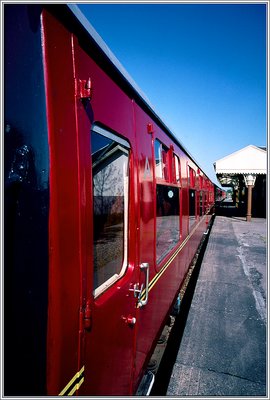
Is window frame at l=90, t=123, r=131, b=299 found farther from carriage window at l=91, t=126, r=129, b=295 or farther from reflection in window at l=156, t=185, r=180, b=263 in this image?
reflection in window at l=156, t=185, r=180, b=263

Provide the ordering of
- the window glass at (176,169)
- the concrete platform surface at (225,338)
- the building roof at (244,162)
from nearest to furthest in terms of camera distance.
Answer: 1. the concrete platform surface at (225,338)
2. the window glass at (176,169)
3. the building roof at (244,162)

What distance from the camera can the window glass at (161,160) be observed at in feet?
9.71

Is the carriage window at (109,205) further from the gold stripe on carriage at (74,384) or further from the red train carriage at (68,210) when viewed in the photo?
the gold stripe on carriage at (74,384)

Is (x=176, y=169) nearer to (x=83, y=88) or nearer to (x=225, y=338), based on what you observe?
(x=225, y=338)

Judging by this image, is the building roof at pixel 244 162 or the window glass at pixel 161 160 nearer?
the window glass at pixel 161 160

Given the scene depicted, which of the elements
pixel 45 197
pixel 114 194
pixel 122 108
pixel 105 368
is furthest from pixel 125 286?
pixel 122 108

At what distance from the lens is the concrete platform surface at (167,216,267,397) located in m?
3.14

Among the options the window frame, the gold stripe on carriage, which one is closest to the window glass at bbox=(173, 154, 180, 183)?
the window frame

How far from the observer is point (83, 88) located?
53.2 inches

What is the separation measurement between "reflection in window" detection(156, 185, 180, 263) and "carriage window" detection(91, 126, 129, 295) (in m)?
0.90

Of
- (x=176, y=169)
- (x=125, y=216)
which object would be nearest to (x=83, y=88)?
(x=125, y=216)

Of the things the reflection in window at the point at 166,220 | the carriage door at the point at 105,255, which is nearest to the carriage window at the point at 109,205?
the carriage door at the point at 105,255

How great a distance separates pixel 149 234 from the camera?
2535 mm

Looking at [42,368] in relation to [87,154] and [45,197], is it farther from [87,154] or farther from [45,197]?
[87,154]
